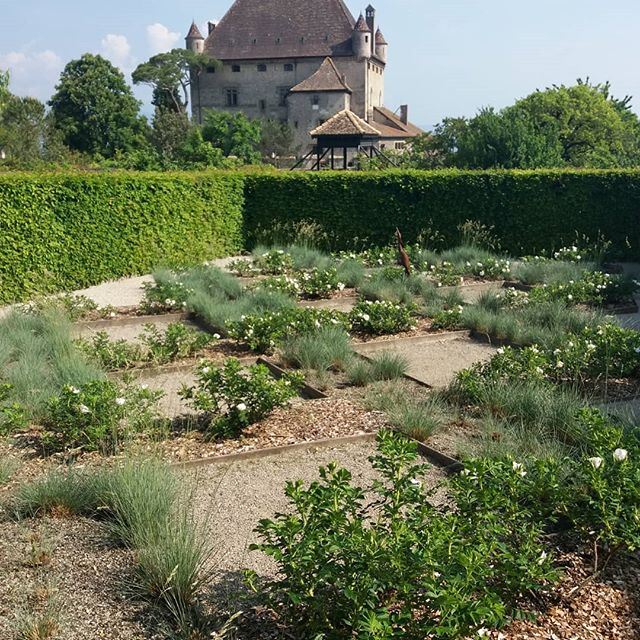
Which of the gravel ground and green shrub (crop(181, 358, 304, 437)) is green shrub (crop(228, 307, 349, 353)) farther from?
the gravel ground

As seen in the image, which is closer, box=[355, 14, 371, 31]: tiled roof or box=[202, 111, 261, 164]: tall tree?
box=[202, 111, 261, 164]: tall tree

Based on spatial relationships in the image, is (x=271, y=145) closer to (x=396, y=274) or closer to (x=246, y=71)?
(x=246, y=71)

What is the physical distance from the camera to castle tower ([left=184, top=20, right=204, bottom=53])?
6838cm

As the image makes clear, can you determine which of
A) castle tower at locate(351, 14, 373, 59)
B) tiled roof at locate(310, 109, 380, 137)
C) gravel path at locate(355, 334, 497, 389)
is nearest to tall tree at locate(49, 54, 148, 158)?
castle tower at locate(351, 14, 373, 59)

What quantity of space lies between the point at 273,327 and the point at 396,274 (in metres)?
4.35

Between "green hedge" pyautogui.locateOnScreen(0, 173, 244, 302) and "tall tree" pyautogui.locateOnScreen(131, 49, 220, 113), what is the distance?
5168 centimetres

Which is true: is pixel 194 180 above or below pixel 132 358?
above

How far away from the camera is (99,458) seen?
16.4 feet

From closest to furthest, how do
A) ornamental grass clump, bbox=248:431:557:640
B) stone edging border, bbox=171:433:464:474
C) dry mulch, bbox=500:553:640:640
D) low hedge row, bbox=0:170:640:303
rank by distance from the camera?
1. ornamental grass clump, bbox=248:431:557:640
2. dry mulch, bbox=500:553:640:640
3. stone edging border, bbox=171:433:464:474
4. low hedge row, bbox=0:170:640:303

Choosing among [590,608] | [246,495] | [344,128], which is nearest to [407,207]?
[344,128]

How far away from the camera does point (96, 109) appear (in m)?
57.8

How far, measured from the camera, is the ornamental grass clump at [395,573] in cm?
268

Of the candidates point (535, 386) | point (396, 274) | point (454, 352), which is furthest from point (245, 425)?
point (396, 274)

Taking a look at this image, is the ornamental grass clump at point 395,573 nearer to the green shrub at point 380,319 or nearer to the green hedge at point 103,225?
the green shrub at point 380,319
